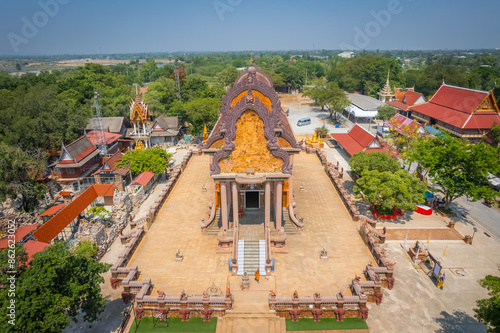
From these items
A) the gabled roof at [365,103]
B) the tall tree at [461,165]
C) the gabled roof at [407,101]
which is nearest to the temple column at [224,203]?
the tall tree at [461,165]

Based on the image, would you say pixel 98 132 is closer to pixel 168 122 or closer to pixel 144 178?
pixel 168 122

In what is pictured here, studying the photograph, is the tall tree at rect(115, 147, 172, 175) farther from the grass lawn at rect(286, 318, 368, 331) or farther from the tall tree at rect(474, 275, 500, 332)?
the tall tree at rect(474, 275, 500, 332)

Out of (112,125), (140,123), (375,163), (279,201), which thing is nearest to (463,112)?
(375,163)

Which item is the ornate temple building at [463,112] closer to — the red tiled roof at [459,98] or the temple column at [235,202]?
the red tiled roof at [459,98]

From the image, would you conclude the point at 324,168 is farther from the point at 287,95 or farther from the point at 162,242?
the point at 287,95

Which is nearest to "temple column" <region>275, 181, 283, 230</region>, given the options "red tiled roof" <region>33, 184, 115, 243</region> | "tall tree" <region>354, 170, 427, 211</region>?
"tall tree" <region>354, 170, 427, 211</region>

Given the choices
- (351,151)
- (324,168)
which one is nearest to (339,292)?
(324,168)
